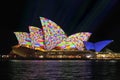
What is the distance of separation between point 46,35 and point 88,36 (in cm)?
2147

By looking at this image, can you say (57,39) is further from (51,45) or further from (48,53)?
(48,53)

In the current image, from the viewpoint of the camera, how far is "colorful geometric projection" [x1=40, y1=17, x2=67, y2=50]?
136 meters

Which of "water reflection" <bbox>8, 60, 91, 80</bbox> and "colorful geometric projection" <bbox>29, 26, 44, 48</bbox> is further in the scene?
"colorful geometric projection" <bbox>29, 26, 44, 48</bbox>

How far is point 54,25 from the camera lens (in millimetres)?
139125

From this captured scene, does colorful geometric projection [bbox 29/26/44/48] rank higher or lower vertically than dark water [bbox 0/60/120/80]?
higher

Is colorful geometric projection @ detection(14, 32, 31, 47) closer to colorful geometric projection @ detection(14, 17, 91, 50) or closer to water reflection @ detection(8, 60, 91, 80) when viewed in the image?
colorful geometric projection @ detection(14, 17, 91, 50)

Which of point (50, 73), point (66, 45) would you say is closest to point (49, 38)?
point (66, 45)

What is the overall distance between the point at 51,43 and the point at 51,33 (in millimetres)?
6899

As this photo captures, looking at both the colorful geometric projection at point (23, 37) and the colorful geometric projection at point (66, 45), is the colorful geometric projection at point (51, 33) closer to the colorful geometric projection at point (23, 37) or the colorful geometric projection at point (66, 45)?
the colorful geometric projection at point (66, 45)

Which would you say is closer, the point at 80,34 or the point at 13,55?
the point at 80,34

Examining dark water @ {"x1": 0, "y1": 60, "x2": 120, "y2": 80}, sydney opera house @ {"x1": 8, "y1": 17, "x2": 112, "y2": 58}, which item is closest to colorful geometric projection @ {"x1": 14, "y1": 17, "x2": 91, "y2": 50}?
sydney opera house @ {"x1": 8, "y1": 17, "x2": 112, "y2": 58}

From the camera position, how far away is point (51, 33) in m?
138

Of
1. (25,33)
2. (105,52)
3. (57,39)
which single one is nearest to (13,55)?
(25,33)

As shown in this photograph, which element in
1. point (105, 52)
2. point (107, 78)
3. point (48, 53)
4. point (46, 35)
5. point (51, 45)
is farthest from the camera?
point (105, 52)
